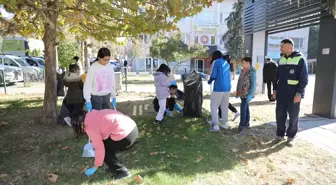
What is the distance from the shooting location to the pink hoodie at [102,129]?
9.64 ft

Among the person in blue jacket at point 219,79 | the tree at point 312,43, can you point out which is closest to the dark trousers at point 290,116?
the person in blue jacket at point 219,79

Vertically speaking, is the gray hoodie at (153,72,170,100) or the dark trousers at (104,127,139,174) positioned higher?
the gray hoodie at (153,72,170,100)

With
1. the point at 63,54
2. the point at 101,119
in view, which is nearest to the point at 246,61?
the point at 101,119

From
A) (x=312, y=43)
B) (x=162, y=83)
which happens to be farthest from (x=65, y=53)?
(x=312, y=43)

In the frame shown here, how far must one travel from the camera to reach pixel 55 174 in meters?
3.76

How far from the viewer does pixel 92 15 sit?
237 inches

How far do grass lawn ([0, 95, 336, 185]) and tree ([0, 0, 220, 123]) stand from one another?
135 centimetres

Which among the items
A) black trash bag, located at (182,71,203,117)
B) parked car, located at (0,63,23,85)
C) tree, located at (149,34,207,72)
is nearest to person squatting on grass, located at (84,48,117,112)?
black trash bag, located at (182,71,203,117)

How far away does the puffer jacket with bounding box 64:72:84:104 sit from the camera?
5.69m

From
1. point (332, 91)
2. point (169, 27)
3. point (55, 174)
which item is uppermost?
point (169, 27)

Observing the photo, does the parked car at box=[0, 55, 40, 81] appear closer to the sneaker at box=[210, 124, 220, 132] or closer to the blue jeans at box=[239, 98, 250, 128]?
the sneaker at box=[210, 124, 220, 132]

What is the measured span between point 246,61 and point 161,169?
3.02 m

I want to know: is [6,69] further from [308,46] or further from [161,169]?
[308,46]

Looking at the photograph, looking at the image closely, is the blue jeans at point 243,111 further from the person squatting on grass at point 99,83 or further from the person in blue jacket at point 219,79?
the person squatting on grass at point 99,83
